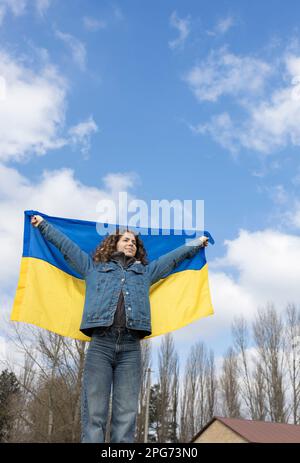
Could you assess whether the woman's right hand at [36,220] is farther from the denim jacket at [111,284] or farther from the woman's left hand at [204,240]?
the woman's left hand at [204,240]

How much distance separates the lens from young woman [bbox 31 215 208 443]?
13.8 feet

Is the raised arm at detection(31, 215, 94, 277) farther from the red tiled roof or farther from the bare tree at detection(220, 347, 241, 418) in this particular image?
the bare tree at detection(220, 347, 241, 418)

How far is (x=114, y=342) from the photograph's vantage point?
4.34 m

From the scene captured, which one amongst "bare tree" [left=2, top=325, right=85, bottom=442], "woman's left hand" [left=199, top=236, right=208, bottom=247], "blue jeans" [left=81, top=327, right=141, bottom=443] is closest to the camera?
"blue jeans" [left=81, top=327, right=141, bottom=443]

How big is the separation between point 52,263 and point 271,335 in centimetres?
3437

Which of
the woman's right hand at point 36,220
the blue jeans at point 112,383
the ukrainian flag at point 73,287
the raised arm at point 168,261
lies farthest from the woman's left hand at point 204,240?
the woman's right hand at point 36,220

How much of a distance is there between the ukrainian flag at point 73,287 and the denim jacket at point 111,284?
1.82 ft

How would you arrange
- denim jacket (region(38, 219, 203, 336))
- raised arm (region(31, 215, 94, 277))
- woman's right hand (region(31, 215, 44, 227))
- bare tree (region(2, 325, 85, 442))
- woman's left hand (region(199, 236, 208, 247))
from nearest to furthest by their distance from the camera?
denim jacket (region(38, 219, 203, 336))
raised arm (region(31, 215, 94, 277))
woman's right hand (region(31, 215, 44, 227))
woman's left hand (region(199, 236, 208, 247))
bare tree (region(2, 325, 85, 442))

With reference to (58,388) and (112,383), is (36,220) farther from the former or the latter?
(58,388)

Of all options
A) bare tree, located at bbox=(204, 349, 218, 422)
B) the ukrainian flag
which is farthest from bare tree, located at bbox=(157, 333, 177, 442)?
the ukrainian flag

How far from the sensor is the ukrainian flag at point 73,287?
532 cm

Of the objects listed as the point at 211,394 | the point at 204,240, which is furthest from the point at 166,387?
the point at 204,240
